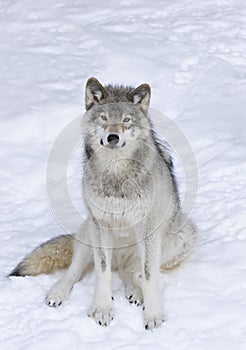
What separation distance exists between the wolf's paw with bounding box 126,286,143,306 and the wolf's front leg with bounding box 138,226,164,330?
0.11 metres

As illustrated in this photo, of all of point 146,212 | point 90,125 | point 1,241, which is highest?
point 90,125

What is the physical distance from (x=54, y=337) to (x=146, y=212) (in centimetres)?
100

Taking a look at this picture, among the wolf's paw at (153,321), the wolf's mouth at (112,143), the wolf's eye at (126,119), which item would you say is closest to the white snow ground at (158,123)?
the wolf's paw at (153,321)

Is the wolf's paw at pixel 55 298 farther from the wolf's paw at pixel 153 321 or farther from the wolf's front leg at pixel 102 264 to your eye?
the wolf's paw at pixel 153 321

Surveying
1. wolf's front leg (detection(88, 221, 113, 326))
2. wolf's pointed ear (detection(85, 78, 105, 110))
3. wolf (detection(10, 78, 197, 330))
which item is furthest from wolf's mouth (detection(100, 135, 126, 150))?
wolf's front leg (detection(88, 221, 113, 326))

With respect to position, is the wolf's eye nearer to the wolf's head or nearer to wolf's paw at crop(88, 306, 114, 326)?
the wolf's head

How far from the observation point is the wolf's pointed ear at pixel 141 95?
498 centimetres

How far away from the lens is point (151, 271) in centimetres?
509

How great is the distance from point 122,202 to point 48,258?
32.5 inches

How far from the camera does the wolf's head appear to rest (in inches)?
189

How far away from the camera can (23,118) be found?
791 cm

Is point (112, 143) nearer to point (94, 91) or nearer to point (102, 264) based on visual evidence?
point (94, 91)

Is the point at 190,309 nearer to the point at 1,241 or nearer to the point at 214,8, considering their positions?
the point at 1,241

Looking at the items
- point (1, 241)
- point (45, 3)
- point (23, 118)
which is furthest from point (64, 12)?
point (1, 241)
